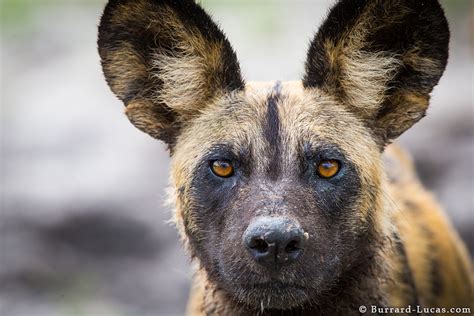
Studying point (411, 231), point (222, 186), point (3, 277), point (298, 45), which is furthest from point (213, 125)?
point (298, 45)

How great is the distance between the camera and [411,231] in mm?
6012

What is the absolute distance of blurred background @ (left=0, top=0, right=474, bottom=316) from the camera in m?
8.83

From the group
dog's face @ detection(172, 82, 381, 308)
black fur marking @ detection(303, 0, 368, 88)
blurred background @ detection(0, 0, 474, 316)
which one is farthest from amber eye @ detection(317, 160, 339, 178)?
blurred background @ detection(0, 0, 474, 316)

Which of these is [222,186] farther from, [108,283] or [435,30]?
[108,283]

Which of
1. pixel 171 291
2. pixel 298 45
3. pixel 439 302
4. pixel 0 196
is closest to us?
pixel 439 302

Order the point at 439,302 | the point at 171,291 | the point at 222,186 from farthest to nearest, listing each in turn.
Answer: the point at 171,291 → the point at 439,302 → the point at 222,186

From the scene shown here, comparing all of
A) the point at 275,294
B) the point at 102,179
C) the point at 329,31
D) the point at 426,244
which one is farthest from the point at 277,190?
the point at 102,179

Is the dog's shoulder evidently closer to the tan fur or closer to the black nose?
the tan fur

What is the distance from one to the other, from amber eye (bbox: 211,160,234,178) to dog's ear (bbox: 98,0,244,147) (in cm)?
48

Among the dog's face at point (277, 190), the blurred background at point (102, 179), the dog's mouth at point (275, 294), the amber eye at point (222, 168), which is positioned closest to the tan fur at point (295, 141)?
the dog's face at point (277, 190)

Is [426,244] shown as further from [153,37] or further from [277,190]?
[153,37]

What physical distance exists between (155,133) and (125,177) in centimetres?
486

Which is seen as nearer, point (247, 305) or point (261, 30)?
point (247, 305)

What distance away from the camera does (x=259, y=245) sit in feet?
13.9
